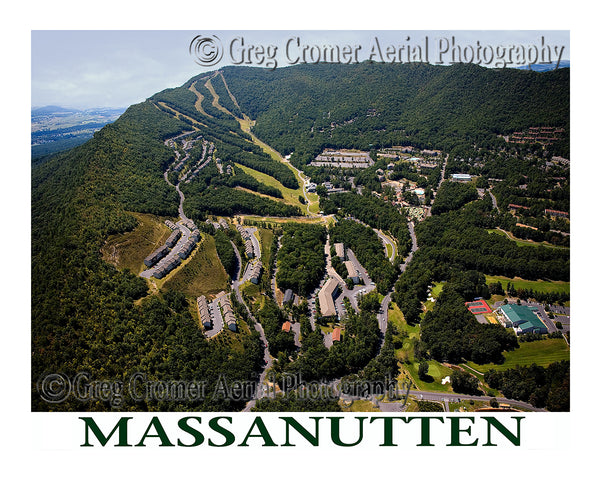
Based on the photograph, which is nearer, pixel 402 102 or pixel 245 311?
pixel 245 311

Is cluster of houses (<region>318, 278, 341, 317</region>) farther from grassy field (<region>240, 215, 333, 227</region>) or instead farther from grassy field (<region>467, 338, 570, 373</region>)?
grassy field (<region>240, 215, 333, 227</region>)

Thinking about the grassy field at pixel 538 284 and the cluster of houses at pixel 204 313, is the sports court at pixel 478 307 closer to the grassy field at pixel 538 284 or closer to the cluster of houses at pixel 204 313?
the grassy field at pixel 538 284

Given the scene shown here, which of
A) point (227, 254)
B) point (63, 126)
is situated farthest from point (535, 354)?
point (63, 126)

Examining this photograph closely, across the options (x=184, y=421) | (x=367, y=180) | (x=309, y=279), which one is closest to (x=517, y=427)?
(x=184, y=421)

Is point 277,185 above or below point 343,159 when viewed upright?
below

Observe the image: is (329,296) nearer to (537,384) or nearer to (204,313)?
(204,313)

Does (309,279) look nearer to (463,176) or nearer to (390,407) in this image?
(390,407)

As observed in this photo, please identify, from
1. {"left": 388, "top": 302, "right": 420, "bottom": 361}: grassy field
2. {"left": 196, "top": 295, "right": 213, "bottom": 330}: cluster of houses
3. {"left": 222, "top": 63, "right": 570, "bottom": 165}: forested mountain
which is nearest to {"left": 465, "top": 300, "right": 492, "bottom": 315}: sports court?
{"left": 388, "top": 302, "right": 420, "bottom": 361}: grassy field
